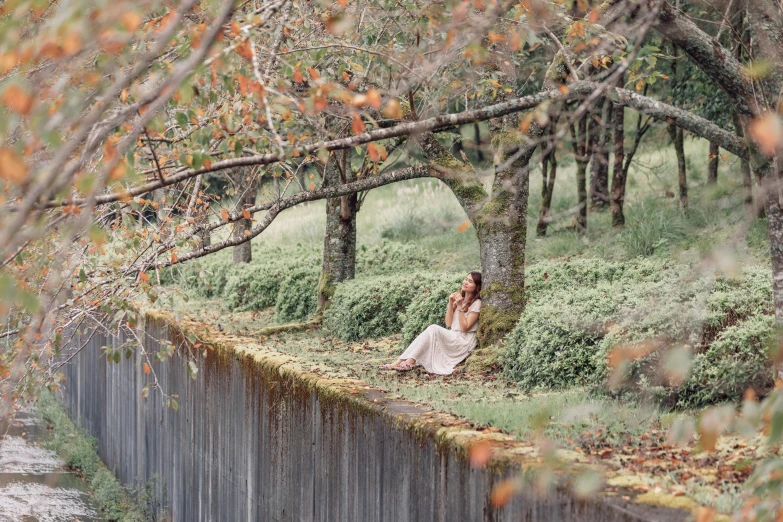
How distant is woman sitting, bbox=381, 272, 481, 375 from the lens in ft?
29.1

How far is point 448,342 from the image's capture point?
902 centimetres

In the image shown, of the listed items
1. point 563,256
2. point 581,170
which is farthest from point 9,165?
point 581,170

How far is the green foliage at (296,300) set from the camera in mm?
13477

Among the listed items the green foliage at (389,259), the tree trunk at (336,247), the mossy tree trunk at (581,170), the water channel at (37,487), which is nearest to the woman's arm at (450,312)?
the tree trunk at (336,247)

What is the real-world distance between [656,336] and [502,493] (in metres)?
2.76

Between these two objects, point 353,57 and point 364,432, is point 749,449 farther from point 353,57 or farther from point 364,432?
point 353,57

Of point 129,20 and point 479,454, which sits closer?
point 129,20

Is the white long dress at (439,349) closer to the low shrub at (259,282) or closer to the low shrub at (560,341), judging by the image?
the low shrub at (560,341)

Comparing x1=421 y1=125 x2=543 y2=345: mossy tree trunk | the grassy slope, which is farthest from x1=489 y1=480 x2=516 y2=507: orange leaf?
x1=421 y1=125 x2=543 y2=345: mossy tree trunk

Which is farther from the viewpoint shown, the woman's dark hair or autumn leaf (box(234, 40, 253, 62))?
the woman's dark hair

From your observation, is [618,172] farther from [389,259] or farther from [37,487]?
[37,487]

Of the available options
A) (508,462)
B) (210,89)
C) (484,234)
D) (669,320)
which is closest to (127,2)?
(508,462)

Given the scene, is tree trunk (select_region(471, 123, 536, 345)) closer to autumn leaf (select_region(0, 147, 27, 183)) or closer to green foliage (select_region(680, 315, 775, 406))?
green foliage (select_region(680, 315, 775, 406))

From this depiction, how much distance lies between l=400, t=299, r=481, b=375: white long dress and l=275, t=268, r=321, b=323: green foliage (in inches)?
179
